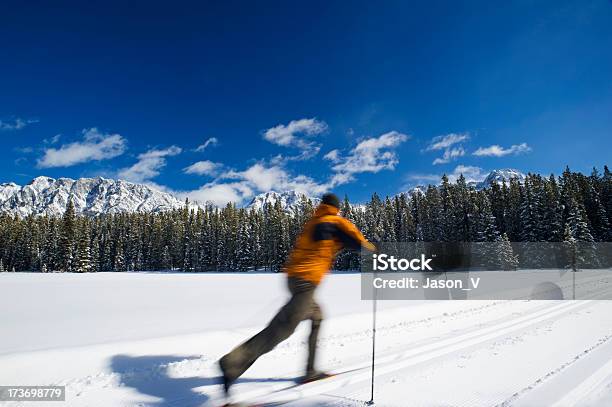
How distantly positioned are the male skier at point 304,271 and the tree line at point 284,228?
42.7 m

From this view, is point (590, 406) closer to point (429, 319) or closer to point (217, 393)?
point (217, 393)

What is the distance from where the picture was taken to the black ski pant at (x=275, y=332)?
3383 mm

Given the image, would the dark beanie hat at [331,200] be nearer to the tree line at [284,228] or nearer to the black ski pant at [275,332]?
the black ski pant at [275,332]

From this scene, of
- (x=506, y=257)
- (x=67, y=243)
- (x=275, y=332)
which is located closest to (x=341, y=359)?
(x=275, y=332)

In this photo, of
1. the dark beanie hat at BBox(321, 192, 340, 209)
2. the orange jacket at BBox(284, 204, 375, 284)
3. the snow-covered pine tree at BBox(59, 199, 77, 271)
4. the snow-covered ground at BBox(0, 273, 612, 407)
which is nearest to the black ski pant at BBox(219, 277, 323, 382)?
the orange jacket at BBox(284, 204, 375, 284)

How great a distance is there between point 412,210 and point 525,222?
31.9 metres

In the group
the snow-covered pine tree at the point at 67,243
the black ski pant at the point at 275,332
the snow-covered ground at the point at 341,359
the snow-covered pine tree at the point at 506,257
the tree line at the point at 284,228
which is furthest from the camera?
the snow-covered pine tree at the point at 67,243

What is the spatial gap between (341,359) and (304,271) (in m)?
2.16

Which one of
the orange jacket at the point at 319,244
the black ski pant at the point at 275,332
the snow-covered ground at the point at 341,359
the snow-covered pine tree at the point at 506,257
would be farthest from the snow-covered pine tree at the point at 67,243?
the orange jacket at the point at 319,244

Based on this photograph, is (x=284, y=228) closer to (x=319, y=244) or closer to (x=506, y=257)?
(x=506, y=257)

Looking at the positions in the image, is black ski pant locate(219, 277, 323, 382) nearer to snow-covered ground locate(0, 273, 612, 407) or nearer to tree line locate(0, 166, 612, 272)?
snow-covered ground locate(0, 273, 612, 407)

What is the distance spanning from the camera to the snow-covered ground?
357 cm

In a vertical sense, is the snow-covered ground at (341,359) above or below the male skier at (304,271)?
below

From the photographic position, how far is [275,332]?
11.4ft
